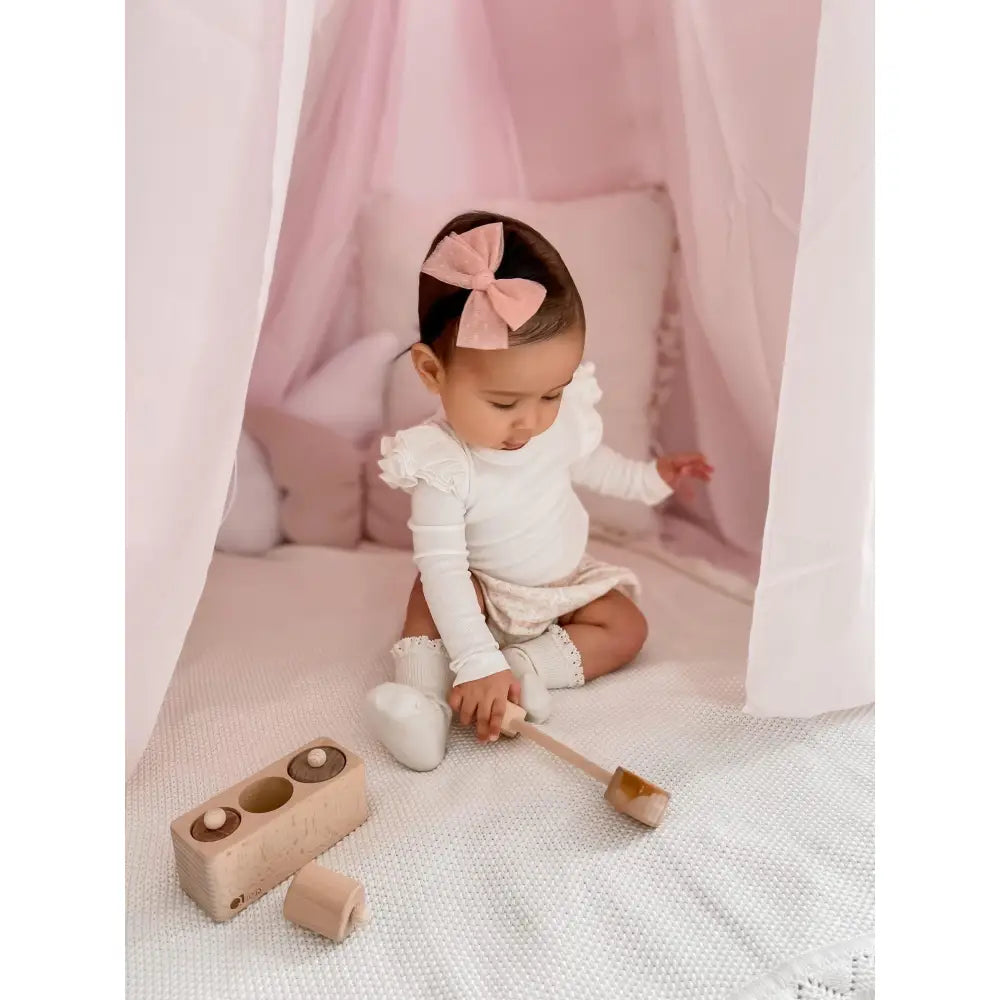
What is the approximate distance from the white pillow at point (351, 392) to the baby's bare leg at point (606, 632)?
55cm

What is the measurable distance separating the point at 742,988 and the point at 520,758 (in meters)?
0.38

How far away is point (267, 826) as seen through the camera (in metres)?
0.90

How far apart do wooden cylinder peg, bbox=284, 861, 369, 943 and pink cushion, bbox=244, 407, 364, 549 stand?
0.83 meters

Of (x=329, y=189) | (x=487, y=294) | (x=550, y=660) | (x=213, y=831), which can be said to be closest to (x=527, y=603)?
(x=550, y=660)

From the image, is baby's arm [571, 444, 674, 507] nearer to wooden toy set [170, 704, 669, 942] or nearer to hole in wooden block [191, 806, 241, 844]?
wooden toy set [170, 704, 669, 942]

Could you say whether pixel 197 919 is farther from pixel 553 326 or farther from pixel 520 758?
pixel 553 326

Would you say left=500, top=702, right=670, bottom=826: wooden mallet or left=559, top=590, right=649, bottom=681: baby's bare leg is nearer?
left=500, top=702, right=670, bottom=826: wooden mallet

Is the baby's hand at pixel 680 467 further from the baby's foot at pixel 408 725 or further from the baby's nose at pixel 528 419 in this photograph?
the baby's foot at pixel 408 725

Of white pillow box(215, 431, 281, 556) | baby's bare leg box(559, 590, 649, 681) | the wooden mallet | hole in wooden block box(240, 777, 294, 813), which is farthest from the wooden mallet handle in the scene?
white pillow box(215, 431, 281, 556)

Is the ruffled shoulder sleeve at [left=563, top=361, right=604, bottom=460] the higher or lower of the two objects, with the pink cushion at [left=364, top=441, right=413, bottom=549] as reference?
higher

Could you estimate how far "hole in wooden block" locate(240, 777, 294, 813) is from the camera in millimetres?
940

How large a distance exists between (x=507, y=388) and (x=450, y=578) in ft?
0.85
